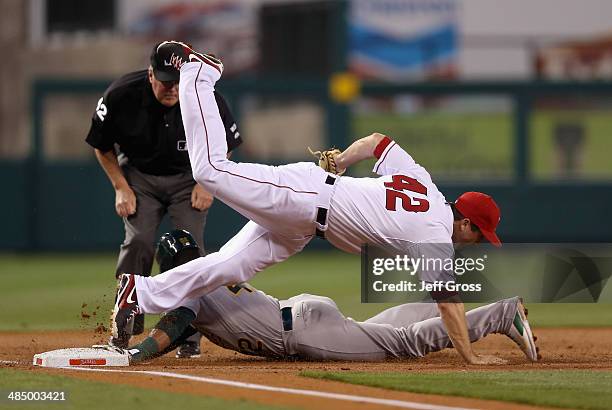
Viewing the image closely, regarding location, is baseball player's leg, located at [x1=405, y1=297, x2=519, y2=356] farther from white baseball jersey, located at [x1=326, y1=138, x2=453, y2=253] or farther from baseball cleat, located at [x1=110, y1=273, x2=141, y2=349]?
baseball cleat, located at [x1=110, y1=273, x2=141, y2=349]

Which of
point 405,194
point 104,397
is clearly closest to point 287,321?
point 405,194

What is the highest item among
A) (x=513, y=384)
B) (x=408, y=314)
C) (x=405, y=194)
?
(x=405, y=194)

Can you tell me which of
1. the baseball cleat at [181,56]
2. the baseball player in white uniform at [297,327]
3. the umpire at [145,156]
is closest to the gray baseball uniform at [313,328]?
the baseball player in white uniform at [297,327]

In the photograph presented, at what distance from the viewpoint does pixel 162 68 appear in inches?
293

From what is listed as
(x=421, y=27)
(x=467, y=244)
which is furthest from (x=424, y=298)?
(x=421, y=27)

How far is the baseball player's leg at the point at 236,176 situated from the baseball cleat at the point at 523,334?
130 cm

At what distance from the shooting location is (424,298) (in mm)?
7523

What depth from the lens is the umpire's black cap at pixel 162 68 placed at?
7352 millimetres

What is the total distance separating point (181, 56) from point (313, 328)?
1.71 metres

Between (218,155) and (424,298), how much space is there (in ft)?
5.07

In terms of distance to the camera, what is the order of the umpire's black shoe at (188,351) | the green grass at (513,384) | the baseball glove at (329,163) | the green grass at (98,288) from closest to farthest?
1. the green grass at (513,384)
2. the baseball glove at (329,163)
3. the umpire's black shoe at (188,351)
4. the green grass at (98,288)

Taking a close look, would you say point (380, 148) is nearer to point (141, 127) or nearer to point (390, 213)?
point (390, 213)

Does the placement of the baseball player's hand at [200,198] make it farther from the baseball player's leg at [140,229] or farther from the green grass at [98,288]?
the green grass at [98,288]

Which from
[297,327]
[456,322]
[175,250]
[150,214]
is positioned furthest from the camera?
[150,214]
